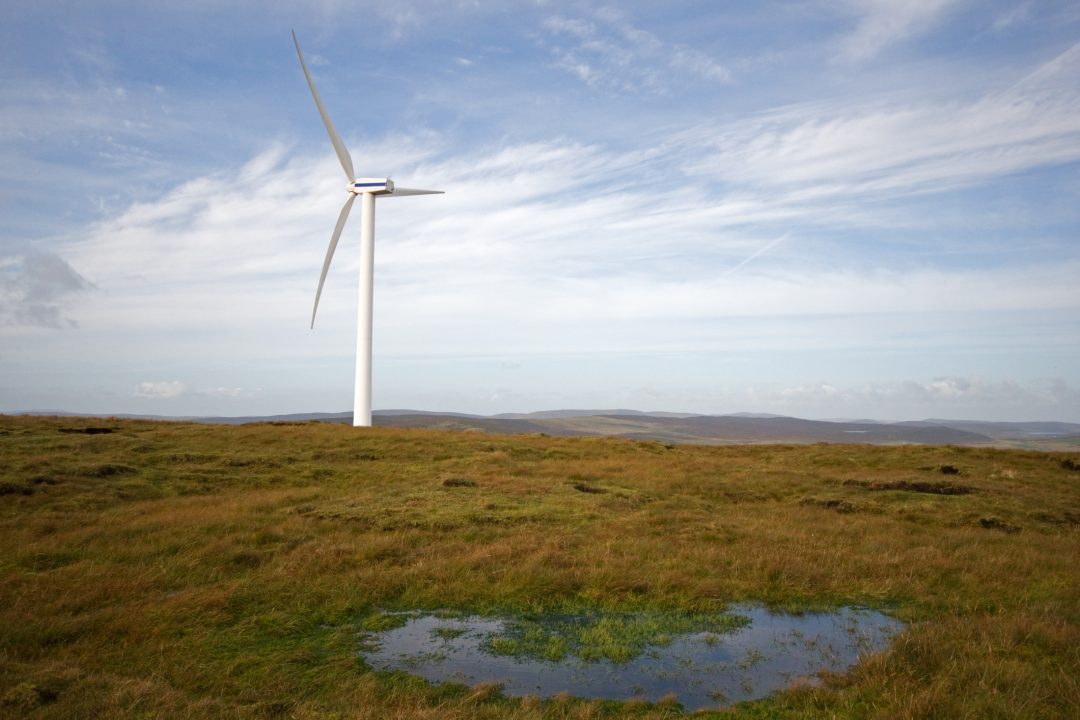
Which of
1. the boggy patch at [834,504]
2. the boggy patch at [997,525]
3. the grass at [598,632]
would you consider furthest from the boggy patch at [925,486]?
the grass at [598,632]

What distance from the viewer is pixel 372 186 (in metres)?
53.8

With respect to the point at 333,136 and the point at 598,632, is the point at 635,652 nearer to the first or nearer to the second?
the point at 598,632

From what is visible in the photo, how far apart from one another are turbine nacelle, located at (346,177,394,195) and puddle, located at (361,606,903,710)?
46.3m

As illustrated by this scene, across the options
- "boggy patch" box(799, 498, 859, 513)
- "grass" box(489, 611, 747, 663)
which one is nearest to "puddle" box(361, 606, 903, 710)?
"grass" box(489, 611, 747, 663)

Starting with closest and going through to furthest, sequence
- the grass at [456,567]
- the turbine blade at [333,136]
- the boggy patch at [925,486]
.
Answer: the grass at [456,567], the boggy patch at [925,486], the turbine blade at [333,136]

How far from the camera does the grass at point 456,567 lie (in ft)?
28.6

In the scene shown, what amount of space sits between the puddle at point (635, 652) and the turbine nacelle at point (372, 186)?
46345mm

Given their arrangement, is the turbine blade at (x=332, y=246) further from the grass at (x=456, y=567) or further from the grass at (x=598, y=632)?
the grass at (x=598, y=632)

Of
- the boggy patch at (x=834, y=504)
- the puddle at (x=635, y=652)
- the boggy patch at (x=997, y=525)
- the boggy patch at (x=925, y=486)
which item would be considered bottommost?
the puddle at (x=635, y=652)

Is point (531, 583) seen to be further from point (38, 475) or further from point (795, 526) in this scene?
point (38, 475)

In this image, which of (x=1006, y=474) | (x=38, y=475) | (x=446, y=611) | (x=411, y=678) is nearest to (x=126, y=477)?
(x=38, y=475)

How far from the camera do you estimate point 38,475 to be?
2264 centimetres

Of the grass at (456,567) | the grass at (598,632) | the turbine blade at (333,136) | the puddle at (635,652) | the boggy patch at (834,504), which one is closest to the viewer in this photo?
the grass at (456,567)

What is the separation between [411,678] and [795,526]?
45.8 ft
